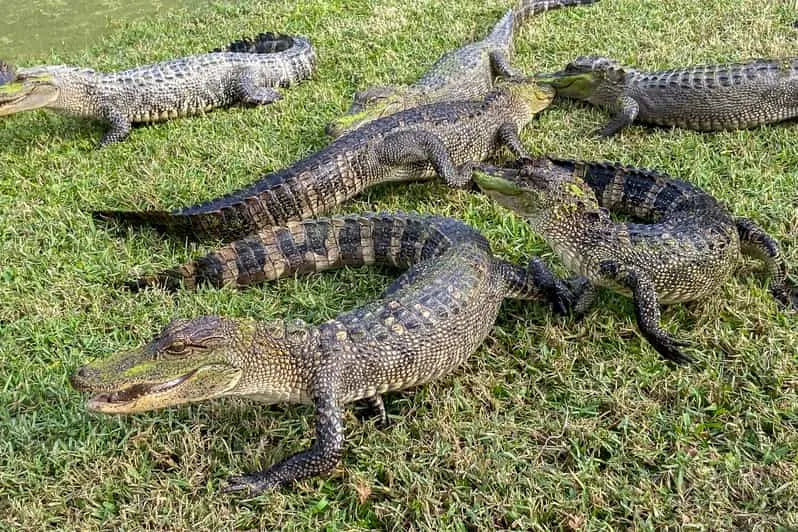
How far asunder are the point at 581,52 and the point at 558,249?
423cm

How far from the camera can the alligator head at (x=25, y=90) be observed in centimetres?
599

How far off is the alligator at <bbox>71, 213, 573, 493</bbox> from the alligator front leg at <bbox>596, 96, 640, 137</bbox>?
7.33 ft

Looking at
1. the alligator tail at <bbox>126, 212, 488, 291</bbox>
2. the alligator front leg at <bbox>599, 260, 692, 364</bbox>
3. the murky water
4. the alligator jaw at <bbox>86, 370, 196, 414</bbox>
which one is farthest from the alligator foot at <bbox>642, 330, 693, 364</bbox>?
the murky water

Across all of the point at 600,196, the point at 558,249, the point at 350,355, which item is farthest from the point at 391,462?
the point at 600,196

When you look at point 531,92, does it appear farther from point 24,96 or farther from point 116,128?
point 24,96

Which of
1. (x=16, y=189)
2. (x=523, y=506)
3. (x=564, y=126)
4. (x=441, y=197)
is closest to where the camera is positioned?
(x=523, y=506)

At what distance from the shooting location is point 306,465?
2924 mm

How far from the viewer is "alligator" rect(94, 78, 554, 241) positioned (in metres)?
4.46

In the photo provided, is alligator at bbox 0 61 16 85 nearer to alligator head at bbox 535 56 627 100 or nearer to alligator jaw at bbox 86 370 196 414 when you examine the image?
alligator jaw at bbox 86 370 196 414

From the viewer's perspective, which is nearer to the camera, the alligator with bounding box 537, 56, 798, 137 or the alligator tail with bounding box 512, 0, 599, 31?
the alligator with bounding box 537, 56, 798, 137

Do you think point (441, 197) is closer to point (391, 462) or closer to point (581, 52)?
point (391, 462)

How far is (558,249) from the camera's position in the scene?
373 cm

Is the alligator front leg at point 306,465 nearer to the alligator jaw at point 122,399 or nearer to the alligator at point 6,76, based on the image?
the alligator jaw at point 122,399

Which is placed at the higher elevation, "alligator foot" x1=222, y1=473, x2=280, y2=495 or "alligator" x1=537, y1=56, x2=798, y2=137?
"alligator" x1=537, y1=56, x2=798, y2=137
